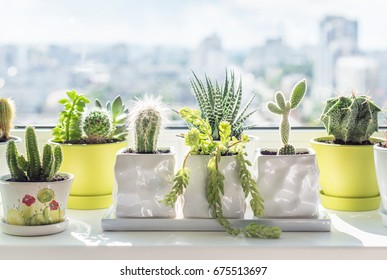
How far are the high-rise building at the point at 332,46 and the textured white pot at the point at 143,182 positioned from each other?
2.48 feet

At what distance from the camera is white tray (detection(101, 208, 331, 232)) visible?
1.06 m

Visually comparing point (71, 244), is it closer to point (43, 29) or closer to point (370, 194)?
point (370, 194)

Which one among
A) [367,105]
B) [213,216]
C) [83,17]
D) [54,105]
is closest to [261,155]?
[213,216]

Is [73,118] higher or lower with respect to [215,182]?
higher

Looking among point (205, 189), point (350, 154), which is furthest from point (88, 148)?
point (350, 154)

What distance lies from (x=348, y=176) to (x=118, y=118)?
1.57 feet

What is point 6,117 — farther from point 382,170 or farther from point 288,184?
point 382,170

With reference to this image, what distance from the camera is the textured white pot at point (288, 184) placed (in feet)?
3.49

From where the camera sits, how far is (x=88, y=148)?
1217 millimetres

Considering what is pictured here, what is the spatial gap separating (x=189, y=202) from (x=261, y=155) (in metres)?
0.15

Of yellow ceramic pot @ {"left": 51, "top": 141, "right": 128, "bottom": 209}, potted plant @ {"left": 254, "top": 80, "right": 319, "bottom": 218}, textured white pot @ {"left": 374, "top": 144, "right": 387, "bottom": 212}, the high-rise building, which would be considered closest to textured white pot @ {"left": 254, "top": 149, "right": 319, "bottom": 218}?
potted plant @ {"left": 254, "top": 80, "right": 319, "bottom": 218}

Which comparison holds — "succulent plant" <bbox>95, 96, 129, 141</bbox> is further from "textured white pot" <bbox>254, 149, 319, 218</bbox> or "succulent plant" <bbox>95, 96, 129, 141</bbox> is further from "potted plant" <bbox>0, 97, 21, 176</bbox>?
"textured white pot" <bbox>254, 149, 319, 218</bbox>

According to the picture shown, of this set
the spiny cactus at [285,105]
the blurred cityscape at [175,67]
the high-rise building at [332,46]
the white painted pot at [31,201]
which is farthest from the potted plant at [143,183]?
the high-rise building at [332,46]

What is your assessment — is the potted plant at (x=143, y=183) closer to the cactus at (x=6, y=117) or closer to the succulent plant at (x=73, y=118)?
the succulent plant at (x=73, y=118)
